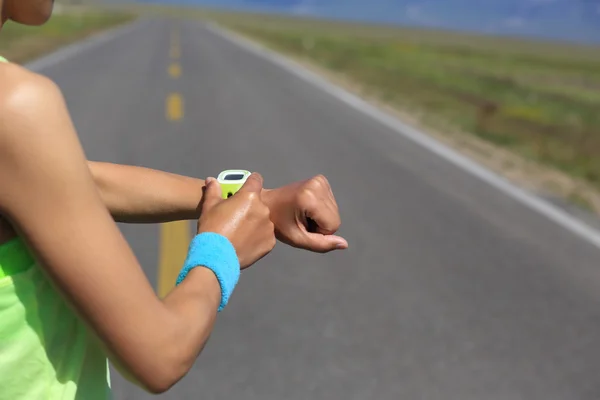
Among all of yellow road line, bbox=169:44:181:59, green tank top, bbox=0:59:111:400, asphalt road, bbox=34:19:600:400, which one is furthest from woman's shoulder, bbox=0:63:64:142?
yellow road line, bbox=169:44:181:59

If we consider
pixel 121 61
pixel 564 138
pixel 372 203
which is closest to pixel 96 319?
pixel 372 203

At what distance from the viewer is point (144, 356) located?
975 mm

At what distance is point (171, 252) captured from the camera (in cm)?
526

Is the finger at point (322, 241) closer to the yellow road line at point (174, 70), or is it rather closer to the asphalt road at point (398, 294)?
the asphalt road at point (398, 294)

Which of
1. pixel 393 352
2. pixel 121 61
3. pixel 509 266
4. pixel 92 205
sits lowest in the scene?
pixel 121 61

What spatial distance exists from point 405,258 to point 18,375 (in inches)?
172

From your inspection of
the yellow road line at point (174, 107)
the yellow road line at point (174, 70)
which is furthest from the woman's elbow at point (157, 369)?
the yellow road line at point (174, 70)

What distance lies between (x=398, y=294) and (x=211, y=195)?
3.45 m

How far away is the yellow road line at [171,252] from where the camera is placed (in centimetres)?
462

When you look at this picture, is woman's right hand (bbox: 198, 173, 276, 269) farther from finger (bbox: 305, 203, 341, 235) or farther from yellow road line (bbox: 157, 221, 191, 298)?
yellow road line (bbox: 157, 221, 191, 298)

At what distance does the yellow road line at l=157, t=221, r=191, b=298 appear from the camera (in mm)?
4625

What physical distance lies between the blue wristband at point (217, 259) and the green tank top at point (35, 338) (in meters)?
0.20

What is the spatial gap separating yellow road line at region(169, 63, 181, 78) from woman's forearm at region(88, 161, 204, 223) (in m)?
17.8

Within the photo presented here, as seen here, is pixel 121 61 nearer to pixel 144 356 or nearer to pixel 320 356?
pixel 320 356
